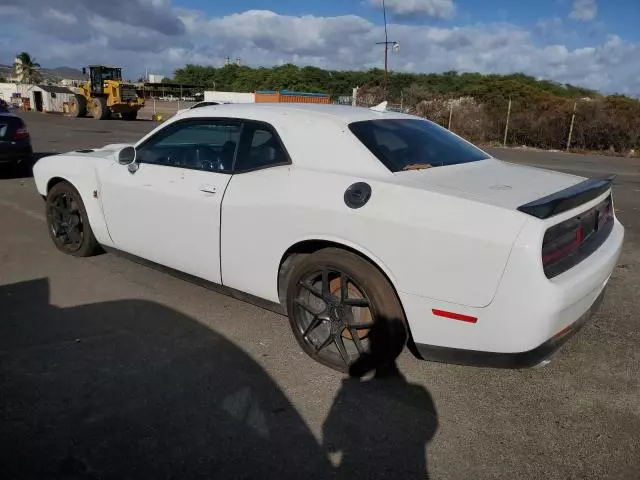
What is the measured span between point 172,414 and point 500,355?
1.67 metres

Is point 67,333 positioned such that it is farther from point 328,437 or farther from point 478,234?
point 478,234

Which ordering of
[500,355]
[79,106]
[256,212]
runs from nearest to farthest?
[500,355], [256,212], [79,106]

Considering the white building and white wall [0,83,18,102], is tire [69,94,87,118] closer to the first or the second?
the white building

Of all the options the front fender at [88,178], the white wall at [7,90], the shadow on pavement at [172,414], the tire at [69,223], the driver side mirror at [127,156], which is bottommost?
the shadow on pavement at [172,414]

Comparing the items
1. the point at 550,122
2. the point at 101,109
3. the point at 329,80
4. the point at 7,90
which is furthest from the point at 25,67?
the point at 550,122

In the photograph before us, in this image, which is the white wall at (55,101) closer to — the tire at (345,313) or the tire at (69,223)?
the tire at (69,223)

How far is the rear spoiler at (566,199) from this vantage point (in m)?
2.54

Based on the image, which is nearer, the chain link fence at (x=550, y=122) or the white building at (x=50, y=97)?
the chain link fence at (x=550, y=122)

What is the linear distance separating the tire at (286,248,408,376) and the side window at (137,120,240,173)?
3.42 ft

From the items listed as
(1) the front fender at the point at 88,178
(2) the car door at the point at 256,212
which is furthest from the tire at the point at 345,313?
(1) the front fender at the point at 88,178

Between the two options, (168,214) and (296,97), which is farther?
(296,97)

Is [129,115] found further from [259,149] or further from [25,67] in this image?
[25,67]

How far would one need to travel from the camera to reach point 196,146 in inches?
162

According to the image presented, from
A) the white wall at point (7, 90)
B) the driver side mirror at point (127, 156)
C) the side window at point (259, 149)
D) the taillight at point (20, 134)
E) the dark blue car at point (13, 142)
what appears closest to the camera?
the side window at point (259, 149)
